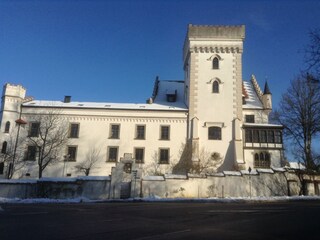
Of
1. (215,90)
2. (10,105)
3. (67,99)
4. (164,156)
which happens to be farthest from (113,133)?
(215,90)

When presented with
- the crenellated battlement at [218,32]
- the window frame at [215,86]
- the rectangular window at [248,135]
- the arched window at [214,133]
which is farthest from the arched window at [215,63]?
the rectangular window at [248,135]

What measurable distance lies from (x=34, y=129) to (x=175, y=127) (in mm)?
17761

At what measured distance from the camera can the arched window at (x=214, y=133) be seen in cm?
3944

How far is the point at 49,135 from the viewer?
3991 centimetres

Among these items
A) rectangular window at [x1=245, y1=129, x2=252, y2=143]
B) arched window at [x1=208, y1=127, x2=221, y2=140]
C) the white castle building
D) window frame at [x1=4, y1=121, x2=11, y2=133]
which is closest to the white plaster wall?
the white castle building

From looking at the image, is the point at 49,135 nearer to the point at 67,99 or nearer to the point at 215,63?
the point at 67,99

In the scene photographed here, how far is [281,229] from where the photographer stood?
341 inches

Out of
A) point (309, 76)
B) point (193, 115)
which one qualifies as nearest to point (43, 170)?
point (193, 115)

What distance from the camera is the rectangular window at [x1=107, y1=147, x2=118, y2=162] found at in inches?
1548

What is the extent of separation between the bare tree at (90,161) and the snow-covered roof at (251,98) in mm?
20588

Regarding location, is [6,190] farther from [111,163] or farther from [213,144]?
[213,144]

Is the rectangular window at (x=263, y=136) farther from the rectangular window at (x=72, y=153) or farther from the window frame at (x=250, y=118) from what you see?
the rectangular window at (x=72, y=153)

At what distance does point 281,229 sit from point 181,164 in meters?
29.4

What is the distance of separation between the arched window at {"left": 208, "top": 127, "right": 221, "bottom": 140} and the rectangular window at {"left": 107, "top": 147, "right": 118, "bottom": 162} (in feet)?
38.2
